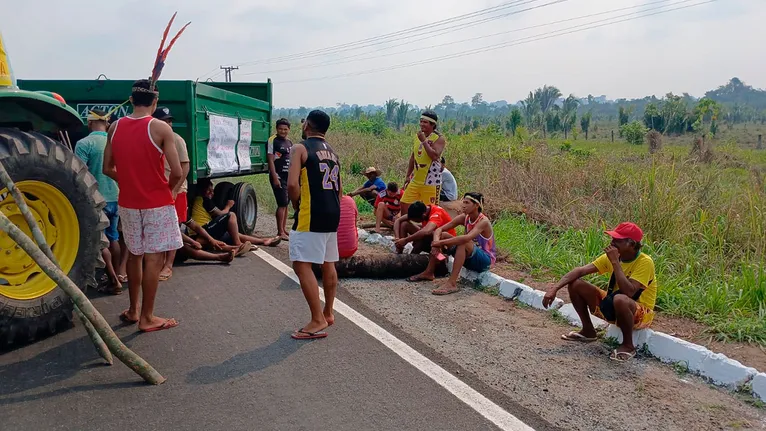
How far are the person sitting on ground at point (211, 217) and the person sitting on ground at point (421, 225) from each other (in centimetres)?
210

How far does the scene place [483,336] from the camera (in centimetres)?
536

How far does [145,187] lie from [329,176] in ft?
4.65

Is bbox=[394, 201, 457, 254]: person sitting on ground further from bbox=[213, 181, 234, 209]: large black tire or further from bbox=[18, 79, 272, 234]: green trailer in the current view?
bbox=[213, 181, 234, 209]: large black tire

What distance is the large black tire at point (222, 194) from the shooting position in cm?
909

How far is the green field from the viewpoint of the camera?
5.88 meters

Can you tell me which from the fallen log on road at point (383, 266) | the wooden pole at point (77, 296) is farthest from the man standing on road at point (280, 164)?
the wooden pole at point (77, 296)

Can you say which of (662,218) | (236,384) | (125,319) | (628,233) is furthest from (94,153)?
(662,218)

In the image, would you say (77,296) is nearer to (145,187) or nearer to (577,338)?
(145,187)

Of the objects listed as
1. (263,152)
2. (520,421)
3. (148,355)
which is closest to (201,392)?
(148,355)

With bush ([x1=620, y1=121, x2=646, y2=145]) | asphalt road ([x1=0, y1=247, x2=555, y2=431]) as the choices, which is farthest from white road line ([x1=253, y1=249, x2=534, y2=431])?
bush ([x1=620, y1=121, x2=646, y2=145])

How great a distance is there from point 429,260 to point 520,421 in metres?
3.64

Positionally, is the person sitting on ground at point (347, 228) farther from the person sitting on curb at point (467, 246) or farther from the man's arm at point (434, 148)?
the man's arm at point (434, 148)

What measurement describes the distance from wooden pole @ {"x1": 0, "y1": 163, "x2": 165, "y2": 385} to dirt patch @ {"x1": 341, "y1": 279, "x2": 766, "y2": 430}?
7.05ft

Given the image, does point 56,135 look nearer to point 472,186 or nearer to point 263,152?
point 263,152
